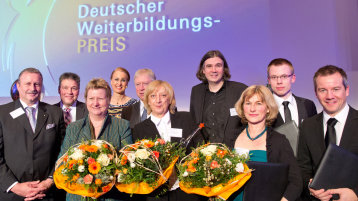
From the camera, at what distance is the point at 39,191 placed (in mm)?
2980

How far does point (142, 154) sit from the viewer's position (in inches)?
84.2

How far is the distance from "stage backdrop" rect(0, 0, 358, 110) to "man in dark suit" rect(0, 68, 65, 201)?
2.50m

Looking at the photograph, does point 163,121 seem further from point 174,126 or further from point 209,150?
point 209,150

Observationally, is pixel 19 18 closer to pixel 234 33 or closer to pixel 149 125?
pixel 234 33

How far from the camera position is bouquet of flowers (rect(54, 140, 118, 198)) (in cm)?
214

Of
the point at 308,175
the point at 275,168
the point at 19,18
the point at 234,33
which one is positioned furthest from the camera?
the point at 19,18

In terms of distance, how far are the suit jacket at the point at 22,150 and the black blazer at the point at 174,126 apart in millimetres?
936

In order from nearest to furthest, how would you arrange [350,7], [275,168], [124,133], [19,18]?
1. [275,168]
2. [124,133]
3. [350,7]
4. [19,18]

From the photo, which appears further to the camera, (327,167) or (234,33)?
(234,33)

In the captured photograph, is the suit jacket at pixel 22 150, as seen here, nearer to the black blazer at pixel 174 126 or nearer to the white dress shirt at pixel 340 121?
the black blazer at pixel 174 126

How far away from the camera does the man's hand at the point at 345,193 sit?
2240 millimetres

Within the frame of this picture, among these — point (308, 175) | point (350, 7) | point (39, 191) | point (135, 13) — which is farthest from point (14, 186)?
point (350, 7)

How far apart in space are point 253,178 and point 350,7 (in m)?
3.91

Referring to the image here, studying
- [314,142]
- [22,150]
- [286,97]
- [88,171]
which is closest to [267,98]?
[314,142]
